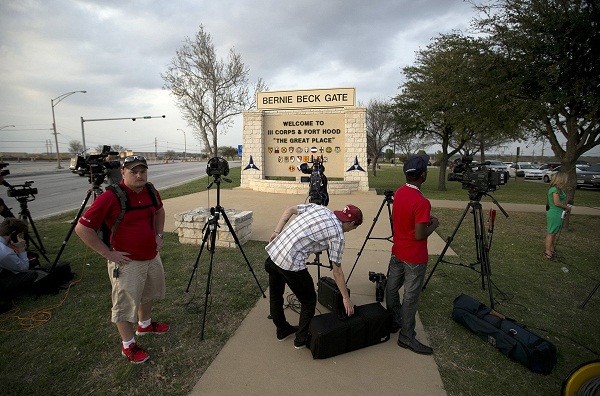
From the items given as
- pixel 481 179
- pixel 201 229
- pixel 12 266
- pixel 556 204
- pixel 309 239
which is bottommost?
pixel 201 229

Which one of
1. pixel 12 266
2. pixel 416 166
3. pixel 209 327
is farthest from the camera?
pixel 12 266

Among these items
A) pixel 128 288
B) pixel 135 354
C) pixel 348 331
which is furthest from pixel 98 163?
pixel 348 331

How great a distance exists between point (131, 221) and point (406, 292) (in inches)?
109

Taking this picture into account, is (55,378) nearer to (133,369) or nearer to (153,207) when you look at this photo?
(133,369)

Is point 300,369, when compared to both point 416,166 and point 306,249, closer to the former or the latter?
point 306,249

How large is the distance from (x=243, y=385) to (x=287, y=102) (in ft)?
45.6

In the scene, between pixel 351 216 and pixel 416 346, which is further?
pixel 416 346

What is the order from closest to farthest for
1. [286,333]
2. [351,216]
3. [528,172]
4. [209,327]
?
1. [351,216]
2. [286,333]
3. [209,327]
4. [528,172]

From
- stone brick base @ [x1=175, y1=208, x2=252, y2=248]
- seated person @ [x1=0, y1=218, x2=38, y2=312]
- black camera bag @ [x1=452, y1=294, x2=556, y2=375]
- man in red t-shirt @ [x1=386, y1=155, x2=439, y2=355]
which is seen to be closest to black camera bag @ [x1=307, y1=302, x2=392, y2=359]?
man in red t-shirt @ [x1=386, y1=155, x2=439, y2=355]

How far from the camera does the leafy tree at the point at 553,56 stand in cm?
651

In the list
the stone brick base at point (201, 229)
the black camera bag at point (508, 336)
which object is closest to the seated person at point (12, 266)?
the stone brick base at point (201, 229)

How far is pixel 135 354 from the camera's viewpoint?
2.71 meters

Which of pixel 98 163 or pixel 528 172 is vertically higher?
pixel 98 163

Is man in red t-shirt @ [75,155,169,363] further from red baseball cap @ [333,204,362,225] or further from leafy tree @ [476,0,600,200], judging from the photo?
leafy tree @ [476,0,600,200]
